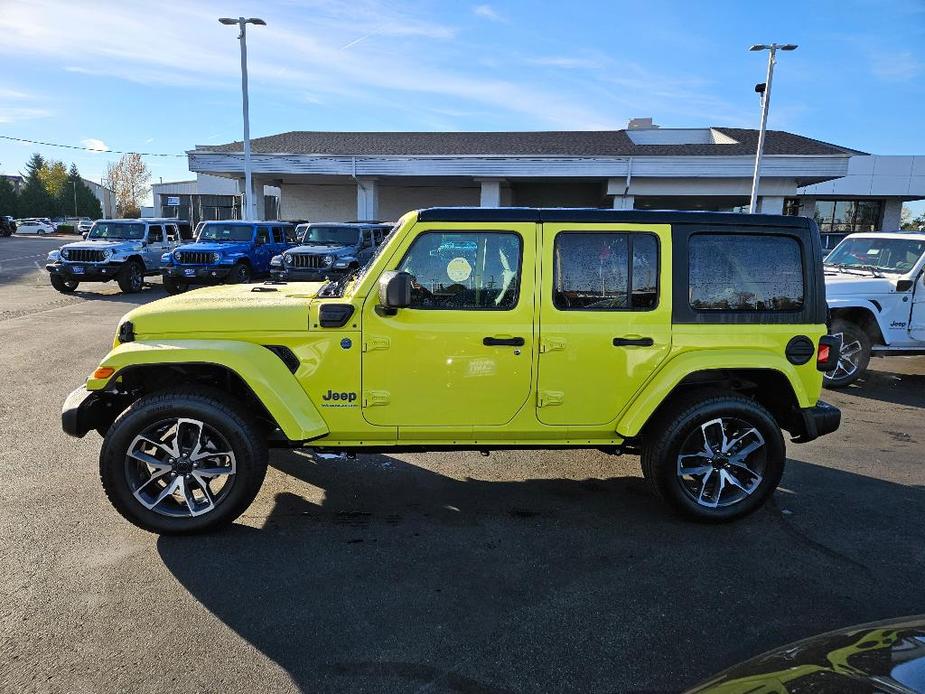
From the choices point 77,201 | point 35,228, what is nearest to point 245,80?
point 35,228

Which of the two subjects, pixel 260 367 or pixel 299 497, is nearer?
pixel 260 367

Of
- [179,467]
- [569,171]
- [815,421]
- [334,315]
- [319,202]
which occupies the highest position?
[569,171]

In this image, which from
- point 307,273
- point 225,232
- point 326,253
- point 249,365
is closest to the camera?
point 249,365

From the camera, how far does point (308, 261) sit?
567 inches

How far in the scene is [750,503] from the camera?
409cm

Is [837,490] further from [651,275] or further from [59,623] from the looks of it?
[59,623]

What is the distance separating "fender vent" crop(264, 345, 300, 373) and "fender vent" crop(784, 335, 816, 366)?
9.97ft

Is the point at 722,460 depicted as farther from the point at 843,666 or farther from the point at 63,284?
the point at 63,284

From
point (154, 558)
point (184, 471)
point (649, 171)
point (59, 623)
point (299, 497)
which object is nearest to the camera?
point (59, 623)

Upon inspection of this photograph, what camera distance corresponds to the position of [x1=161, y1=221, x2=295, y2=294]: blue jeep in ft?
50.4

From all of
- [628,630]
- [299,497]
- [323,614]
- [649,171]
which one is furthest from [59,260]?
[649,171]

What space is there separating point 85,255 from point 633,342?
1601cm

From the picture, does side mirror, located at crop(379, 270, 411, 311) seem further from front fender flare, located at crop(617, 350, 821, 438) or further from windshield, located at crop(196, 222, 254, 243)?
windshield, located at crop(196, 222, 254, 243)

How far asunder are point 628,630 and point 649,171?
903 inches
